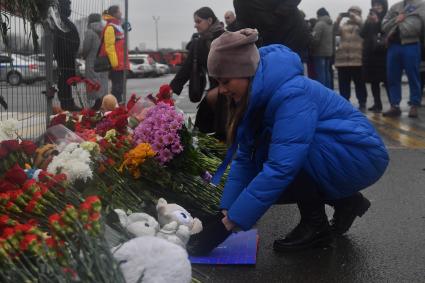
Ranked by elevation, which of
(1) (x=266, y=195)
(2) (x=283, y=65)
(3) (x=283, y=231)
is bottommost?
(3) (x=283, y=231)

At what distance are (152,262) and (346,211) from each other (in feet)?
5.42

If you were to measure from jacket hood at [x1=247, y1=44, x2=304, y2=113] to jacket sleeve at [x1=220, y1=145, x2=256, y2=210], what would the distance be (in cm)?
38

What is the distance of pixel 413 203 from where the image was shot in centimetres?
444

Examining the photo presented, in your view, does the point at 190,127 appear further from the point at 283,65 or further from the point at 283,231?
the point at 283,65

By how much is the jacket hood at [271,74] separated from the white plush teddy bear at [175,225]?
602 millimetres

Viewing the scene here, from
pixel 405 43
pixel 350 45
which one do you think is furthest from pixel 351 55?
pixel 405 43

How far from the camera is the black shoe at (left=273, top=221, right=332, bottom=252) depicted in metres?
3.50

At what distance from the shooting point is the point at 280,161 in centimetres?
303

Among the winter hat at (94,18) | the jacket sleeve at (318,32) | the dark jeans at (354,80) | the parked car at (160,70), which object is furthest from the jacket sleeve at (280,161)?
the parked car at (160,70)

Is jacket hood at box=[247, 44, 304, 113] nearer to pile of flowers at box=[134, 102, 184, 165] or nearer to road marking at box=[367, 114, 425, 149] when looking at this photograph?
pile of flowers at box=[134, 102, 184, 165]

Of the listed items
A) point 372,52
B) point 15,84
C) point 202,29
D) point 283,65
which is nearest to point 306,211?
point 283,65

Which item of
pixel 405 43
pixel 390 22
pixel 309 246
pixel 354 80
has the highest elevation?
pixel 390 22

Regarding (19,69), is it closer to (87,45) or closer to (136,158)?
(136,158)

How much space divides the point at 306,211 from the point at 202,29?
3.10 meters
